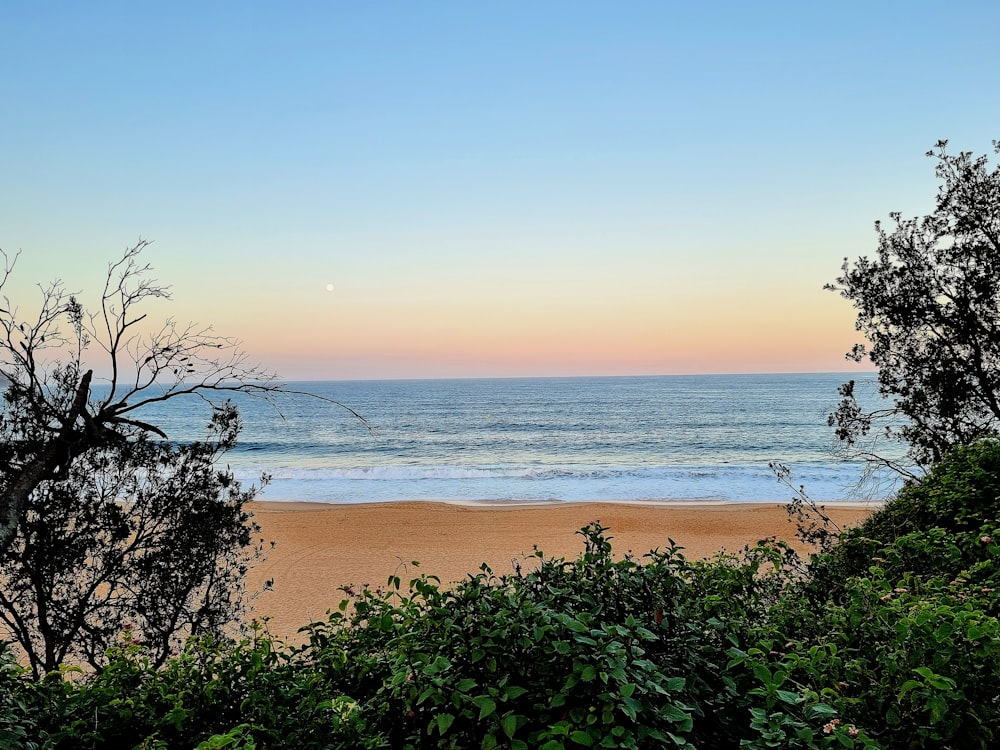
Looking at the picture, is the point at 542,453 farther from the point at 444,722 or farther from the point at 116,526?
the point at 444,722

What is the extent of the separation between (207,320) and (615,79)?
30.4ft

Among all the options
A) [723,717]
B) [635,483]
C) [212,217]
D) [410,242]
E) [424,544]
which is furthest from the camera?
[635,483]

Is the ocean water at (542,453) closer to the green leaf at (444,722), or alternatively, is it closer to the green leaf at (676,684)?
the green leaf at (444,722)

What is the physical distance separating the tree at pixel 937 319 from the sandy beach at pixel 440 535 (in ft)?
20.4

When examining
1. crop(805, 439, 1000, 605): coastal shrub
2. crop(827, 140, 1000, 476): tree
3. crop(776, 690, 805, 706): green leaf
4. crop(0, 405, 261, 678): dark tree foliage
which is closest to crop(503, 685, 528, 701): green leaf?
crop(776, 690, 805, 706): green leaf

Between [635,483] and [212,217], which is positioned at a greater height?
[212,217]

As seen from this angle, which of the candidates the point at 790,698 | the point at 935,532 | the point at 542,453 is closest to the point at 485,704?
the point at 790,698

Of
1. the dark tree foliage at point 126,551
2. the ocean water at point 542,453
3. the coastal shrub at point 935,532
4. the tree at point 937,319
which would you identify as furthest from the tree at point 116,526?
the tree at point 937,319

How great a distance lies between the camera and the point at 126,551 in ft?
20.1

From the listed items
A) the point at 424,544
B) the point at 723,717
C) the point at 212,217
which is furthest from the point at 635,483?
the point at 723,717

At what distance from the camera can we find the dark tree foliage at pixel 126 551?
580 cm

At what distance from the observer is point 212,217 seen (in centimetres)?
1087

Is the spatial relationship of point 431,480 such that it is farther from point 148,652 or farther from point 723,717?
point 723,717

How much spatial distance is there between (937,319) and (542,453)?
94.9 feet
